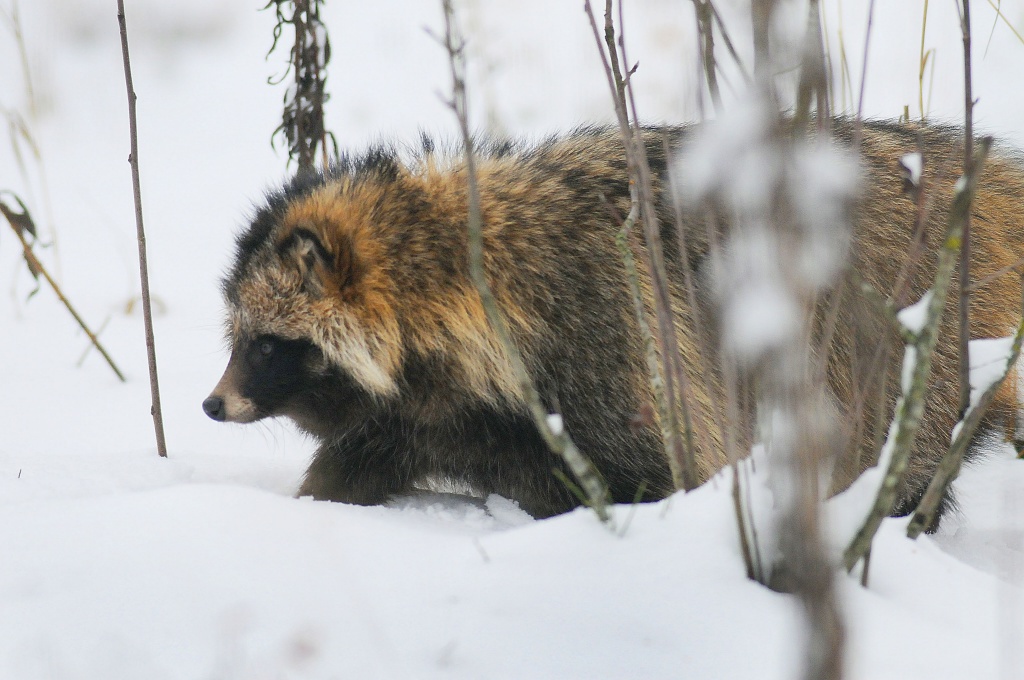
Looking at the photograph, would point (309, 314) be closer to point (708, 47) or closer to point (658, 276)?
point (658, 276)

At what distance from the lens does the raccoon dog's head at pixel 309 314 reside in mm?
3174

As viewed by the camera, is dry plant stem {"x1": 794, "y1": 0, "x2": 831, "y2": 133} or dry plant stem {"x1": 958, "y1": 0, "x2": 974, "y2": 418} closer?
dry plant stem {"x1": 794, "y1": 0, "x2": 831, "y2": 133}

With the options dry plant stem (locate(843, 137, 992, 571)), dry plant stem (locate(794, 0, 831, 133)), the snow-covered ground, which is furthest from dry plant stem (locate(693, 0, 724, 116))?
dry plant stem (locate(794, 0, 831, 133))

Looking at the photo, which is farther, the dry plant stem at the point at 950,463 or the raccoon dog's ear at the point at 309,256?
the raccoon dog's ear at the point at 309,256

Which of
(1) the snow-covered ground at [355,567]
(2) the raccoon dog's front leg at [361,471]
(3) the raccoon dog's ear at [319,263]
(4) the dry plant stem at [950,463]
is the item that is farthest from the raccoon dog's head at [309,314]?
(4) the dry plant stem at [950,463]

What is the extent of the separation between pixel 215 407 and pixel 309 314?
470 millimetres

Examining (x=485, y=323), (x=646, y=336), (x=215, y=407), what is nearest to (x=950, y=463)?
(x=646, y=336)

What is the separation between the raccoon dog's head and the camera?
125 inches

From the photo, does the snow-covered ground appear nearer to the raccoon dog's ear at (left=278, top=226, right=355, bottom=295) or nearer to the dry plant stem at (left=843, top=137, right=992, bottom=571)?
the dry plant stem at (left=843, top=137, right=992, bottom=571)

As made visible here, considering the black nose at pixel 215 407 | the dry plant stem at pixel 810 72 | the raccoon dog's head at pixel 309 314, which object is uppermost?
the dry plant stem at pixel 810 72

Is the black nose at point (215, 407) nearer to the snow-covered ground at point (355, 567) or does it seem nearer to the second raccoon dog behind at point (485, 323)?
the second raccoon dog behind at point (485, 323)

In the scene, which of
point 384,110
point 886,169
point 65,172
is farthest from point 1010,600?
point 65,172

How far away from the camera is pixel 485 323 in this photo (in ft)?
10.3

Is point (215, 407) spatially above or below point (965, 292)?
below
